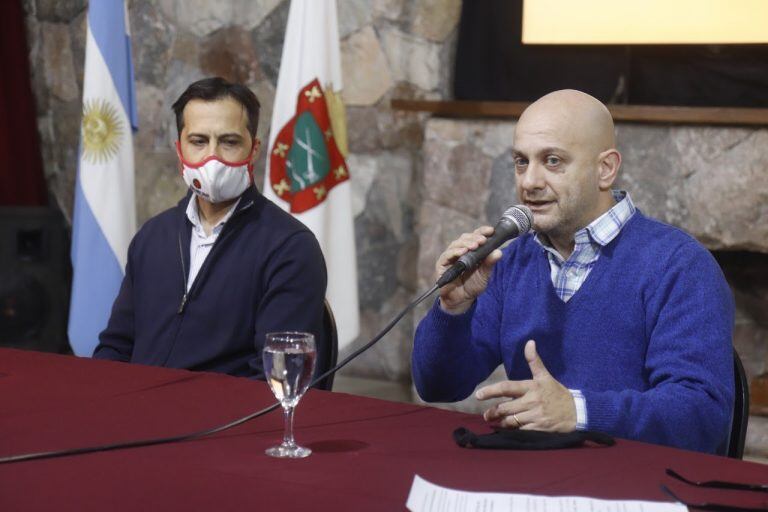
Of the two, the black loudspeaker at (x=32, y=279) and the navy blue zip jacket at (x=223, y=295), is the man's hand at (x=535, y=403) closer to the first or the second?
the navy blue zip jacket at (x=223, y=295)

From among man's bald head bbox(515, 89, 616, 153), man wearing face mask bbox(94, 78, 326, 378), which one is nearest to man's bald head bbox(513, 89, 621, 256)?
man's bald head bbox(515, 89, 616, 153)

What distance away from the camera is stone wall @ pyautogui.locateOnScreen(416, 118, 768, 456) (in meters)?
3.67

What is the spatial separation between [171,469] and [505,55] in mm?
3010

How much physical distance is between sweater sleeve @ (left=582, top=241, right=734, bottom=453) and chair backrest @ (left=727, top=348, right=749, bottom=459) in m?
0.03

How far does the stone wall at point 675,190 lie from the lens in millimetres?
3670

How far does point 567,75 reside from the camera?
4066mm

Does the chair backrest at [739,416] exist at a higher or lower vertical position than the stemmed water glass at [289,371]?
lower

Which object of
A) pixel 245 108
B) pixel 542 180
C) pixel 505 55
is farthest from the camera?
pixel 505 55

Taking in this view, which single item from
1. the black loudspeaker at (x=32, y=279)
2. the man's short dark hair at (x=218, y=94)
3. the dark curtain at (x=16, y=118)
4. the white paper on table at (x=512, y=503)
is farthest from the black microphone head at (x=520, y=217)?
the dark curtain at (x=16, y=118)

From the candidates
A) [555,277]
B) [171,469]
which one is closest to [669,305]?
[555,277]

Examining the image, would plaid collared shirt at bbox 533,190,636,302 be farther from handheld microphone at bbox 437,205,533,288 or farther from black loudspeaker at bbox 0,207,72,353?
black loudspeaker at bbox 0,207,72,353

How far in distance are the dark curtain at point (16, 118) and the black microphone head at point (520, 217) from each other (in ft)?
12.5

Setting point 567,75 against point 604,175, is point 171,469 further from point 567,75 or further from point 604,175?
point 567,75

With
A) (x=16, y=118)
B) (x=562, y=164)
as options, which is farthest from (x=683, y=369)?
(x=16, y=118)
